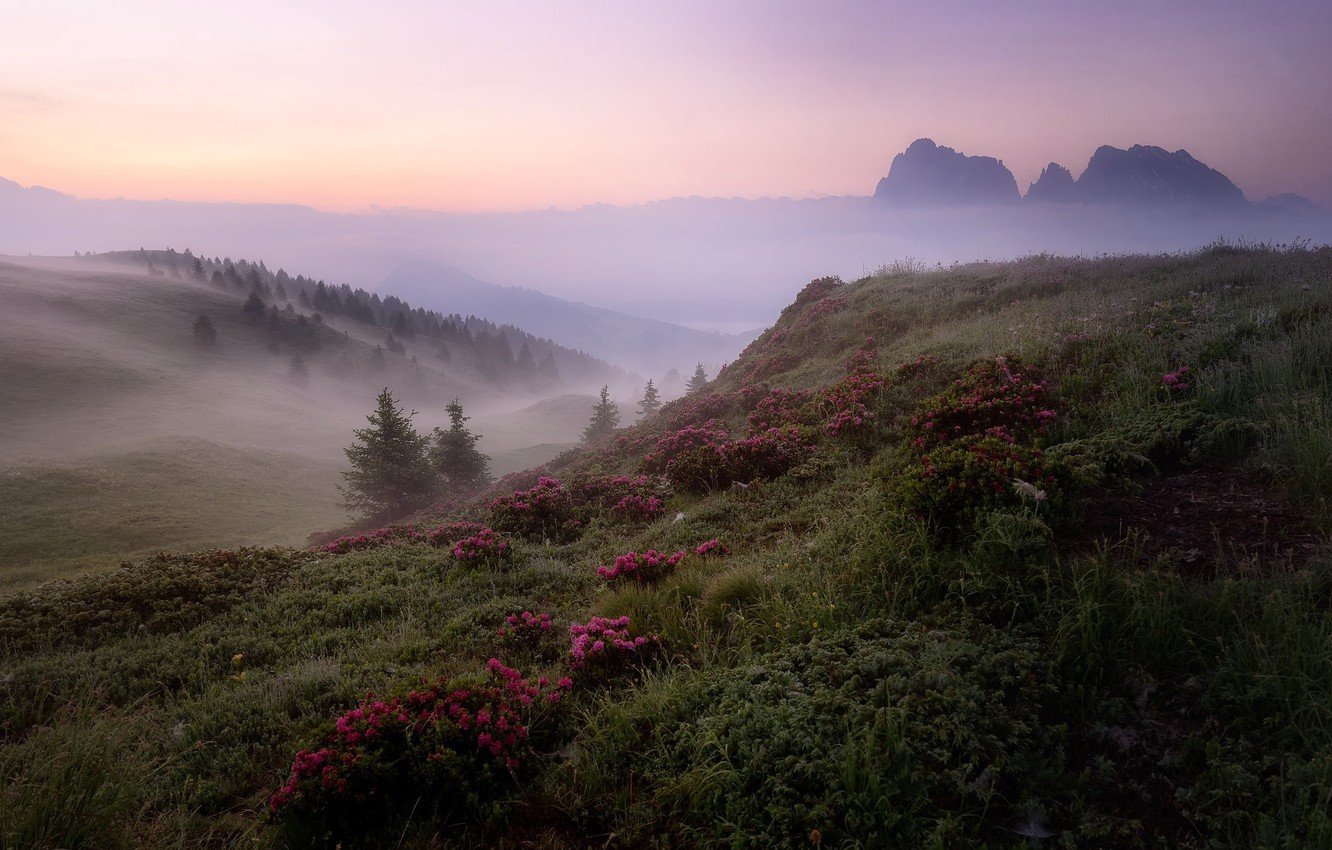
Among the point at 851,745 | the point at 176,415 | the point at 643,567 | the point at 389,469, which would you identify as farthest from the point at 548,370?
the point at 851,745

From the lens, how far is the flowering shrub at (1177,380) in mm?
6711

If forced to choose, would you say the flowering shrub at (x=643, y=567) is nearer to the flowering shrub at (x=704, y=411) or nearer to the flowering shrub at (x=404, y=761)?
the flowering shrub at (x=404, y=761)

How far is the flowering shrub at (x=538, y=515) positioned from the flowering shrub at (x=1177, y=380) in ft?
28.9

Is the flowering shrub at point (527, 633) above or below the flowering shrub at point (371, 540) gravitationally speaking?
above

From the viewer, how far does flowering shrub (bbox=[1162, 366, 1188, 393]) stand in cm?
671

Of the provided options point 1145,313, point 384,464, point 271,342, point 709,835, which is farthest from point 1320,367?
point 271,342

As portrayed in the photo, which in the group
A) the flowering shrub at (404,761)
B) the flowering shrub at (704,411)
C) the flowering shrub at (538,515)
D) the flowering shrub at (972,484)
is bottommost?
the flowering shrub at (538,515)

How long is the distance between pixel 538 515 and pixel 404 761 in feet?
23.6

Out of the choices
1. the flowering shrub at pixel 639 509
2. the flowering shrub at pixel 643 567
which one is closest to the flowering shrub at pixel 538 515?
the flowering shrub at pixel 639 509

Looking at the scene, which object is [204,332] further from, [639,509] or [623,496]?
[639,509]

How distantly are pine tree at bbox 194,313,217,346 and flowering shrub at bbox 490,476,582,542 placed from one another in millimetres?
97706

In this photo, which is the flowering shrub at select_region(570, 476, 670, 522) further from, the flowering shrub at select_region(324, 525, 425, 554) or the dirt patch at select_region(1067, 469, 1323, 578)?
the dirt patch at select_region(1067, 469, 1323, 578)

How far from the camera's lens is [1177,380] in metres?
6.77

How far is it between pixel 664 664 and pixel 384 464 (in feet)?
92.5
